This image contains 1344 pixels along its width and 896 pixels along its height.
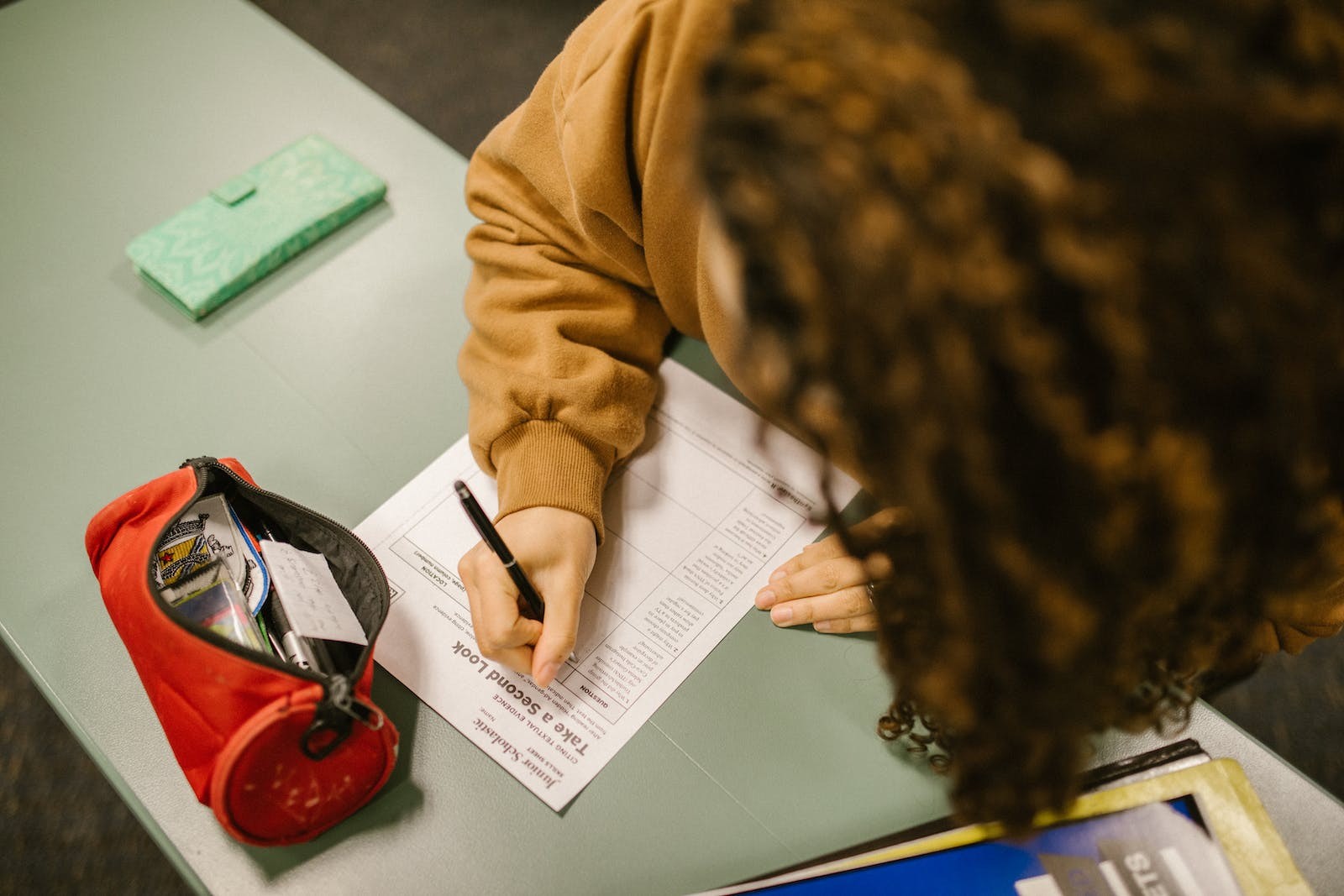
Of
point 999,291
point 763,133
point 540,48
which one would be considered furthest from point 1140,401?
point 540,48

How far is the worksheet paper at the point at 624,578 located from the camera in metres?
0.65

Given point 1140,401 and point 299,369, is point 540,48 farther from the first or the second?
point 1140,401

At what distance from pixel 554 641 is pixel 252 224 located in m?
0.57

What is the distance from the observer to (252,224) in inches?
34.6

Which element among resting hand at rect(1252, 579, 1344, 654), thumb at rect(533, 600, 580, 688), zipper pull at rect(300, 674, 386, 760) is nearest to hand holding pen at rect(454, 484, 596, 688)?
thumb at rect(533, 600, 580, 688)

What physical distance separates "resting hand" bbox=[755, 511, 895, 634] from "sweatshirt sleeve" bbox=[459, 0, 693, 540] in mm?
161

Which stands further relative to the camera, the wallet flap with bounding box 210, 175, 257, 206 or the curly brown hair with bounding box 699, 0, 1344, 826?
the wallet flap with bounding box 210, 175, 257, 206

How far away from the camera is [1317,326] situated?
13.0 inches

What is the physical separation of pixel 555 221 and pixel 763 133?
1.55 feet

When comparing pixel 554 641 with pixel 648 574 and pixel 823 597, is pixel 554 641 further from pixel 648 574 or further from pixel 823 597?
pixel 823 597

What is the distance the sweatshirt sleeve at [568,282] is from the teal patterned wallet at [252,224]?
195 mm

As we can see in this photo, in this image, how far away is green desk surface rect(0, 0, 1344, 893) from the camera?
61cm

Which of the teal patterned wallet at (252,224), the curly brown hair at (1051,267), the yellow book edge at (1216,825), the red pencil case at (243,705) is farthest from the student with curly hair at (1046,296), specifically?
the teal patterned wallet at (252,224)

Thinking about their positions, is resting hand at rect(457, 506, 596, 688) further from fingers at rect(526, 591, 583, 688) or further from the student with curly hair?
the student with curly hair
